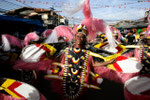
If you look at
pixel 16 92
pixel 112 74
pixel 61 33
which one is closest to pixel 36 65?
pixel 16 92

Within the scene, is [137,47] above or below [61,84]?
above

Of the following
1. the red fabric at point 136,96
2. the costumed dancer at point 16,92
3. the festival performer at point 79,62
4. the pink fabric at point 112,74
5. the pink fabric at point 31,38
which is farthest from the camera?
the pink fabric at point 31,38

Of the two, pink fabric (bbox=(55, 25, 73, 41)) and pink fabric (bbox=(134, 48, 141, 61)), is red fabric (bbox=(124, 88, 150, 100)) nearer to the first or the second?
pink fabric (bbox=(134, 48, 141, 61))

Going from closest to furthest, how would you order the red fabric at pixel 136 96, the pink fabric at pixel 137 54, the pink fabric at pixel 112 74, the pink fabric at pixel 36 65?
1. the red fabric at pixel 136 96
2. the pink fabric at pixel 36 65
3. the pink fabric at pixel 112 74
4. the pink fabric at pixel 137 54

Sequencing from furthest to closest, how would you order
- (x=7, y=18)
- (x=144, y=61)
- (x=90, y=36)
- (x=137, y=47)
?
(x=7, y=18)
(x=137, y=47)
(x=144, y=61)
(x=90, y=36)

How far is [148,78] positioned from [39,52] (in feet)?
6.33

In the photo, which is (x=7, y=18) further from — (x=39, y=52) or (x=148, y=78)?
(x=148, y=78)

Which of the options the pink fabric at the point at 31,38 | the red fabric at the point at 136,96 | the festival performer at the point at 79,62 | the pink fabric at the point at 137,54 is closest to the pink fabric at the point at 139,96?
the red fabric at the point at 136,96

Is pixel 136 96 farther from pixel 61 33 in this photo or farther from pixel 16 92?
pixel 61 33

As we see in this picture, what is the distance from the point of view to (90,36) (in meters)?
2.29

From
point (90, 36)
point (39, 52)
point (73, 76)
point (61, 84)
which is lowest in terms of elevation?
point (61, 84)

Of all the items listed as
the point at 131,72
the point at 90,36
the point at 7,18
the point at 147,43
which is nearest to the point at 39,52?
the point at 90,36

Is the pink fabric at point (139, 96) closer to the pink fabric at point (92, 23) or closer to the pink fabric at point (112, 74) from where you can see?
the pink fabric at point (112, 74)

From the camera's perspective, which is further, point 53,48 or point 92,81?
point 53,48
